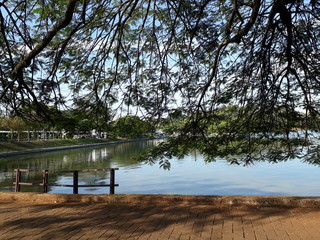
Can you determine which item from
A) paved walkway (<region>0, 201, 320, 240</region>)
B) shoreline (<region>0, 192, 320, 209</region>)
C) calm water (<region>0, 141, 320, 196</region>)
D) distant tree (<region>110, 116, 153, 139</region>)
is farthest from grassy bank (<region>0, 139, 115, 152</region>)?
paved walkway (<region>0, 201, 320, 240</region>)

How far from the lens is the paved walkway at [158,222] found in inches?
183

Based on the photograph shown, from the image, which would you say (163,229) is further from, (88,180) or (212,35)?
(88,180)

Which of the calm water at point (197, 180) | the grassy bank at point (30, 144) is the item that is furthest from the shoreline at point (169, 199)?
the grassy bank at point (30, 144)

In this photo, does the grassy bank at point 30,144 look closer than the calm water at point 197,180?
No

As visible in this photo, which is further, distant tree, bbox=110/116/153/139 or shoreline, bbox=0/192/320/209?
distant tree, bbox=110/116/153/139

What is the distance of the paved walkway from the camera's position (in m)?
4.64

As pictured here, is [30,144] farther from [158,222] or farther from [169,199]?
[158,222]

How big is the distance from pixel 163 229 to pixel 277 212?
2.21 meters

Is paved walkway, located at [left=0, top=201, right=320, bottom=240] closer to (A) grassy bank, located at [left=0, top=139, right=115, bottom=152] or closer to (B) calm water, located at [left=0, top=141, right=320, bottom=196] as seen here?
(B) calm water, located at [left=0, top=141, right=320, bottom=196]

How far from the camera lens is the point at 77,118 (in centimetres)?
782

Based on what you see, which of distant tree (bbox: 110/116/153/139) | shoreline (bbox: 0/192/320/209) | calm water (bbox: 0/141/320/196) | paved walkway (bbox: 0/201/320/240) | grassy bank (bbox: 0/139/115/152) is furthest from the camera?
grassy bank (bbox: 0/139/115/152)

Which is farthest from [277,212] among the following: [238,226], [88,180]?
[88,180]

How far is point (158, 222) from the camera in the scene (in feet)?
17.2

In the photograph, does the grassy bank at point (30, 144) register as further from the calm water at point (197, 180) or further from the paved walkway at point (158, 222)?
the paved walkway at point (158, 222)
